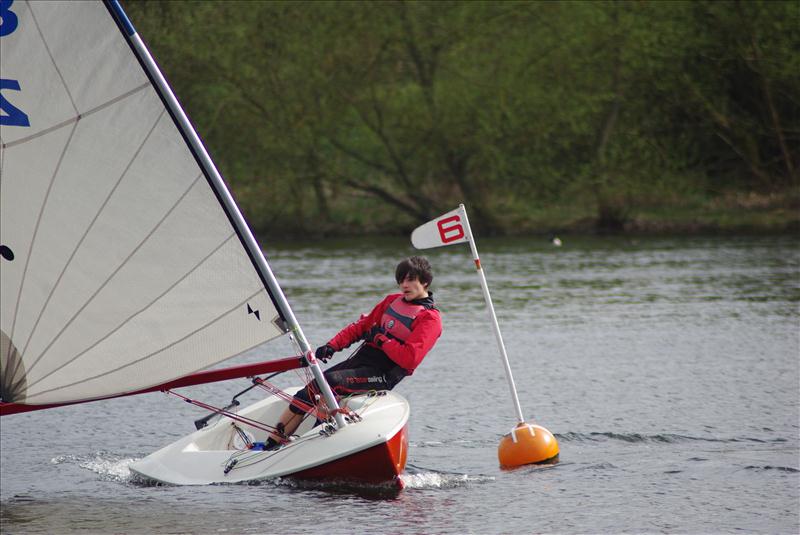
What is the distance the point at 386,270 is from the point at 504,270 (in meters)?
2.89

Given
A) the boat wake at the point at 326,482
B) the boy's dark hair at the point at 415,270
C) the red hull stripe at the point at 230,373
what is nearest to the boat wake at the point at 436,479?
the boat wake at the point at 326,482

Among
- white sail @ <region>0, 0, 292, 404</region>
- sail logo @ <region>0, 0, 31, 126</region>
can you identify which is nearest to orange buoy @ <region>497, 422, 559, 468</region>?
white sail @ <region>0, 0, 292, 404</region>

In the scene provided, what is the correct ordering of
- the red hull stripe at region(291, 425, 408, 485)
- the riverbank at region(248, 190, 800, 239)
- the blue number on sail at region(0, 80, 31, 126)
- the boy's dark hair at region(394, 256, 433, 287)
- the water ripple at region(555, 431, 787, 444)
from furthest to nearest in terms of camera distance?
the riverbank at region(248, 190, 800, 239) < the water ripple at region(555, 431, 787, 444) < the boy's dark hair at region(394, 256, 433, 287) < the red hull stripe at region(291, 425, 408, 485) < the blue number on sail at region(0, 80, 31, 126)

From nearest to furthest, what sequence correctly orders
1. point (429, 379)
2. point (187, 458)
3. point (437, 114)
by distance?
point (187, 458), point (429, 379), point (437, 114)

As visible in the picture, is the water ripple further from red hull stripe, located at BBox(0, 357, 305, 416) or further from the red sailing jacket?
red hull stripe, located at BBox(0, 357, 305, 416)

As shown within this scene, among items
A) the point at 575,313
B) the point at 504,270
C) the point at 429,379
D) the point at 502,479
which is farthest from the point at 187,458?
the point at 504,270

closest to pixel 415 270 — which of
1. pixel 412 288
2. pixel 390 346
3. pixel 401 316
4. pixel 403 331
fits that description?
pixel 412 288

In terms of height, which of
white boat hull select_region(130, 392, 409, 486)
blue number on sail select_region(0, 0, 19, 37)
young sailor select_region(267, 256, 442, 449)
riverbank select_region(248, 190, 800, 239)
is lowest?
riverbank select_region(248, 190, 800, 239)

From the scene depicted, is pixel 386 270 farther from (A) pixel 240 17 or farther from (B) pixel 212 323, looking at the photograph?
(B) pixel 212 323

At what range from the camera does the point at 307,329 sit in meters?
17.8

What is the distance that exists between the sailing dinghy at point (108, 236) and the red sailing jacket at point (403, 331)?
102 cm

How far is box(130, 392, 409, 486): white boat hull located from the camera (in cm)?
809

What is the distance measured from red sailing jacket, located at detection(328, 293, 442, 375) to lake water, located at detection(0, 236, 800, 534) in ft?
3.30

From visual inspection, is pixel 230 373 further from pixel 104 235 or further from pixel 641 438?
pixel 641 438
